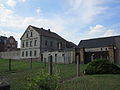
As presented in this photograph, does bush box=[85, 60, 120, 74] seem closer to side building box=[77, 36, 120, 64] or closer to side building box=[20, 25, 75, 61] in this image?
side building box=[77, 36, 120, 64]

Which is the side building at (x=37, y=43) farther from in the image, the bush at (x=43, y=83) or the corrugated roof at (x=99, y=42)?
the bush at (x=43, y=83)

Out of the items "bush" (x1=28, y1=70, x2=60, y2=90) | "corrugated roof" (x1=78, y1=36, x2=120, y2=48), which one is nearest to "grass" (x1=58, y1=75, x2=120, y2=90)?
"bush" (x1=28, y1=70, x2=60, y2=90)

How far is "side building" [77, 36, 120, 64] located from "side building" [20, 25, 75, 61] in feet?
33.0

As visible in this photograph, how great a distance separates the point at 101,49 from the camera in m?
38.5

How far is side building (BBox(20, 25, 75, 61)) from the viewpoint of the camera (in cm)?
4919

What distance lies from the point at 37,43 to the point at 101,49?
63.7ft

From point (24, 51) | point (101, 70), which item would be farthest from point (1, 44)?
point (101, 70)

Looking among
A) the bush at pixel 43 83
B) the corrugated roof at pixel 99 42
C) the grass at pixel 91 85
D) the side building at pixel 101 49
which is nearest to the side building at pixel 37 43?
the corrugated roof at pixel 99 42

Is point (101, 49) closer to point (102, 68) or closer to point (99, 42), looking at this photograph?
point (99, 42)

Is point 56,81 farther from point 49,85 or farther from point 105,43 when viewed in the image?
point 105,43

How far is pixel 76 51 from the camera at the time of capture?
1436 inches

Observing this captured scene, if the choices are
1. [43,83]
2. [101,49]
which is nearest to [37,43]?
[101,49]

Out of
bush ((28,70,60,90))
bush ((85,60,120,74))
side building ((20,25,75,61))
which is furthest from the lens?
side building ((20,25,75,61))

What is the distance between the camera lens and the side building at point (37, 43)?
1937 inches
